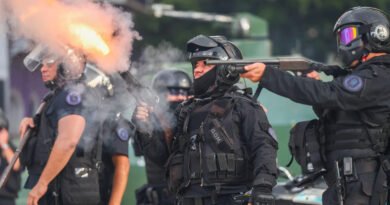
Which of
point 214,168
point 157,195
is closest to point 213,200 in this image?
point 214,168

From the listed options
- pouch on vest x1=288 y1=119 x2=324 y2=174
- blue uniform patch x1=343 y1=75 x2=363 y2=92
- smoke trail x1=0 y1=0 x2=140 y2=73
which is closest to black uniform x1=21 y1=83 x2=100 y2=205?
smoke trail x1=0 y1=0 x2=140 y2=73

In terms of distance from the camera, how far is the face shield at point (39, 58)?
729 cm

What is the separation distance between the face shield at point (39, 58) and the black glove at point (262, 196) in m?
2.19

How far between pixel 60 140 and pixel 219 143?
141cm

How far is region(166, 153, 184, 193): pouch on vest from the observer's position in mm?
6574

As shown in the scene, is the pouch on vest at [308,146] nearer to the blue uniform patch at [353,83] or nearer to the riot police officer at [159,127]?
the blue uniform patch at [353,83]

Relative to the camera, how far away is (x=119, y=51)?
7.10m

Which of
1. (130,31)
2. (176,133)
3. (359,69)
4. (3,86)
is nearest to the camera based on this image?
(359,69)

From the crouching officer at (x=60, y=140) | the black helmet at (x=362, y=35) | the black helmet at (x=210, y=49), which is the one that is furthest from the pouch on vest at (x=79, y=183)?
the black helmet at (x=362, y=35)

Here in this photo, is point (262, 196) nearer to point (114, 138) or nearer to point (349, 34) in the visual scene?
point (349, 34)

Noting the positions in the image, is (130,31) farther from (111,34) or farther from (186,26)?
→ (186,26)

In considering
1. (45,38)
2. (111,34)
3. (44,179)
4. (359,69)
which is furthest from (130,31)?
(359,69)

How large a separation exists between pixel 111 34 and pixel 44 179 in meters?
1.24

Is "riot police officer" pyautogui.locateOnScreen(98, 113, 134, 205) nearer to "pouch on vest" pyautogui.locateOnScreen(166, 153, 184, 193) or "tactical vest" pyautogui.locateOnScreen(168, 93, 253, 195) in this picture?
"pouch on vest" pyautogui.locateOnScreen(166, 153, 184, 193)
